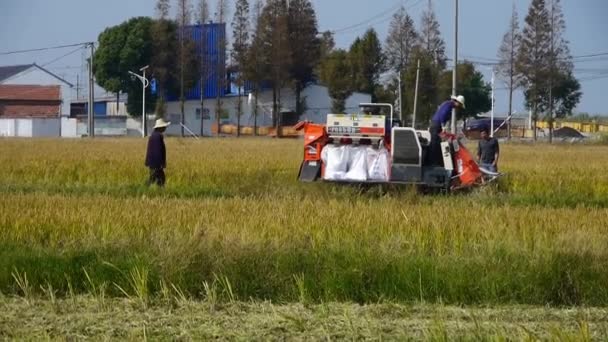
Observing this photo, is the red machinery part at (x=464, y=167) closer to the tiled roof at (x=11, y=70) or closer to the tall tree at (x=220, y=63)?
the tall tree at (x=220, y=63)

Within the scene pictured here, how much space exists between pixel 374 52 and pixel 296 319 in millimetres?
58547

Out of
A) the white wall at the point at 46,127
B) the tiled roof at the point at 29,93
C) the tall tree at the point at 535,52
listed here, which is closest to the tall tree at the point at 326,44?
the tall tree at the point at 535,52

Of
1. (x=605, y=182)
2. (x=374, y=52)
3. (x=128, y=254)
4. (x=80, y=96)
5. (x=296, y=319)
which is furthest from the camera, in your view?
(x=80, y=96)

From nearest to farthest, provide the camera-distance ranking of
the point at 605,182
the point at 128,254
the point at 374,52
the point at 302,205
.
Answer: the point at 128,254 < the point at 302,205 < the point at 605,182 < the point at 374,52

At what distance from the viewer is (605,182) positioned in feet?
59.7

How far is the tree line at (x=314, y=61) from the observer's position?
57.7 m

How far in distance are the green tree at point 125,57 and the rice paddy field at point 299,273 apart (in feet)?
191

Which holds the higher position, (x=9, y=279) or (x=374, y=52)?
(x=374, y=52)

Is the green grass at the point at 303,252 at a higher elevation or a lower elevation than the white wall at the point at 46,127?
lower

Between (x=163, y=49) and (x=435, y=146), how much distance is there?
173ft

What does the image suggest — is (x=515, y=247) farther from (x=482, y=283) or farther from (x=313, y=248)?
(x=313, y=248)

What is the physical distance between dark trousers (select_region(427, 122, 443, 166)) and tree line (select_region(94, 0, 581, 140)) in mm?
39970

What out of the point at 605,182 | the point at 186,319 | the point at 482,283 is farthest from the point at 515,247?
the point at 605,182

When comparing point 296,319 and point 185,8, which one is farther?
point 185,8
